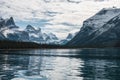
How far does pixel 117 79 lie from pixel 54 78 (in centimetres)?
1076

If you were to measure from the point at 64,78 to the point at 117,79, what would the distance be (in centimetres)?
901

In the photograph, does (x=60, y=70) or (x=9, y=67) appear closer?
(x=60, y=70)

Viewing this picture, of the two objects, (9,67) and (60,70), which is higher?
(9,67)

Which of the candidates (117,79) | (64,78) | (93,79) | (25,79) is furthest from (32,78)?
(117,79)

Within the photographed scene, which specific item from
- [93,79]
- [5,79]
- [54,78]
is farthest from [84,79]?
[5,79]

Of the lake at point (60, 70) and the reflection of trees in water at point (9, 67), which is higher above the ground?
the reflection of trees in water at point (9, 67)

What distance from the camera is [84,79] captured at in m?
56.5

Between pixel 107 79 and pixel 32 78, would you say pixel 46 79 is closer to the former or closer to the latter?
pixel 32 78

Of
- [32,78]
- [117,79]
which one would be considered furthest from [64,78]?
[117,79]

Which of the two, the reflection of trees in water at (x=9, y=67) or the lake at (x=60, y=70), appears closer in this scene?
the lake at (x=60, y=70)

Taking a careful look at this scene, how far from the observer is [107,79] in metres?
56.4

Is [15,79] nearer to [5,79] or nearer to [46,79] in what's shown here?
[5,79]

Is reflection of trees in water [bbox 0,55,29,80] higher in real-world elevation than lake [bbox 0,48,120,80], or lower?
higher

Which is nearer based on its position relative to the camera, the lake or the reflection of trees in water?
the lake
